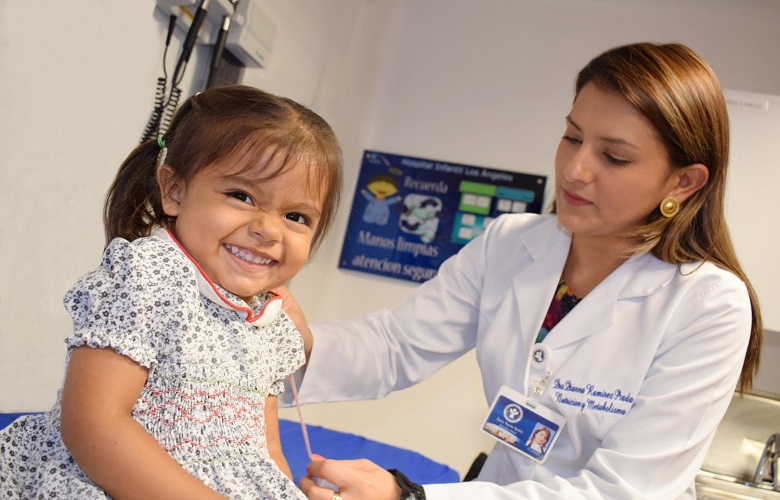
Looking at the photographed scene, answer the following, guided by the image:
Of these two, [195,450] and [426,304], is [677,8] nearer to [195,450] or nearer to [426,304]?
[426,304]

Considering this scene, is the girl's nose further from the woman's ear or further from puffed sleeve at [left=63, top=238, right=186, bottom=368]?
the woman's ear

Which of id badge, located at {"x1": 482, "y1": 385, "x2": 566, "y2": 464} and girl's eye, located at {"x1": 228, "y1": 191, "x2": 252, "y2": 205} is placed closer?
girl's eye, located at {"x1": 228, "y1": 191, "x2": 252, "y2": 205}

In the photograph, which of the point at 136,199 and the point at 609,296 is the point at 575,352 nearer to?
the point at 609,296

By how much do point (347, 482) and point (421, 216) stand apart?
261 cm

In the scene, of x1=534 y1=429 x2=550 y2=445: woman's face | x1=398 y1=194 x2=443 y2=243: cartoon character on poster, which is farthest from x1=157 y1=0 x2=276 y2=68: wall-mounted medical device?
x1=398 y1=194 x2=443 y2=243: cartoon character on poster

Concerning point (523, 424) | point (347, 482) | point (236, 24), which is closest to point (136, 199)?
point (347, 482)

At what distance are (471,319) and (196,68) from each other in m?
1.05

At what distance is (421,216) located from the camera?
11.8 ft

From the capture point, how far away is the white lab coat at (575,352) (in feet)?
4.04

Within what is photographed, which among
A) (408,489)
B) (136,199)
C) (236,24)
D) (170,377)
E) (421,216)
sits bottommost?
(408,489)

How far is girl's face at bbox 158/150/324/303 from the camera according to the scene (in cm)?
100

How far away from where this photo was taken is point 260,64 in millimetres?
2299

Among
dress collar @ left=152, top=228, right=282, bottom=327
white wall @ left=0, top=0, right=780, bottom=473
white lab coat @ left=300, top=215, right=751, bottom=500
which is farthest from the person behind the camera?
white wall @ left=0, top=0, right=780, bottom=473

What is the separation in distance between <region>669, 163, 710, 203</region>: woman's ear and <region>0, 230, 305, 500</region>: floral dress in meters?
0.87
